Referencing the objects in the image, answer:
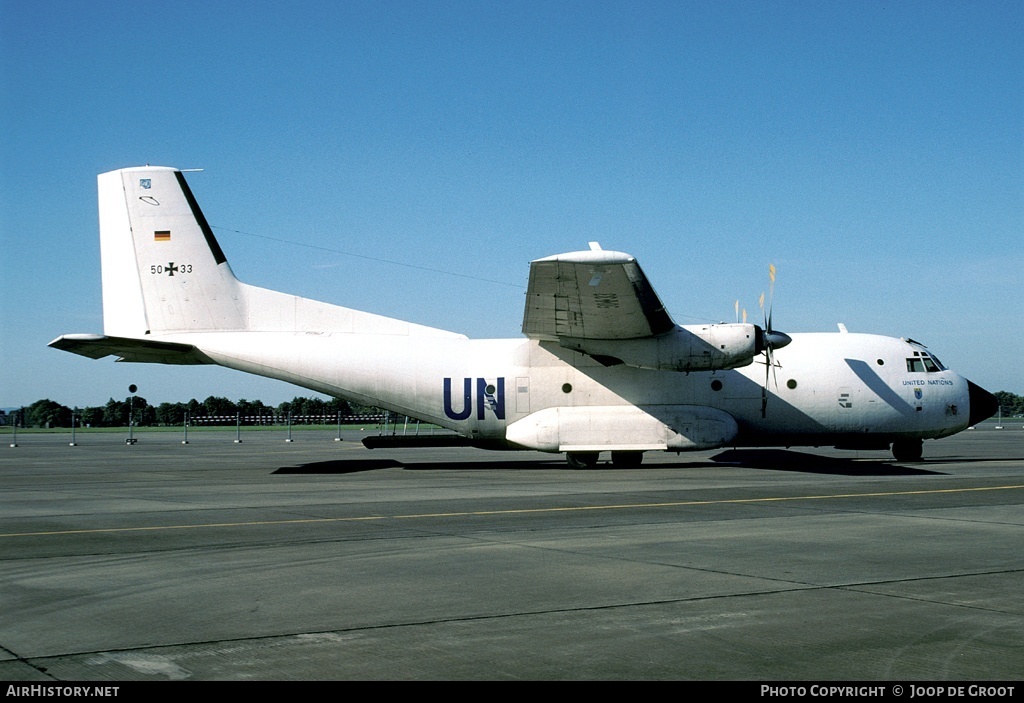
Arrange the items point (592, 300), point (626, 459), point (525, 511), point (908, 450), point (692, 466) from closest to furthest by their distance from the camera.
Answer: point (525, 511) → point (592, 300) → point (692, 466) → point (626, 459) → point (908, 450)

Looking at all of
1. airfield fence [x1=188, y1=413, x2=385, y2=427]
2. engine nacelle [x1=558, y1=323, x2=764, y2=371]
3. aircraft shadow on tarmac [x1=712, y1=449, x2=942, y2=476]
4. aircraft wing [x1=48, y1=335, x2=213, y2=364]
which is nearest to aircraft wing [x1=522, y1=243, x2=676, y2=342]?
engine nacelle [x1=558, y1=323, x2=764, y2=371]

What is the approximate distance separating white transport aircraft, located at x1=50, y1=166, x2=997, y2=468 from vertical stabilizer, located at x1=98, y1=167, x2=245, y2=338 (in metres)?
0.03

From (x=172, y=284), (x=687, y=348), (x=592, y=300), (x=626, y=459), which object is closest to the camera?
(x=592, y=300)

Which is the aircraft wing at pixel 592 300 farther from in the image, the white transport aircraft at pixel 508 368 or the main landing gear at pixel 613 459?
the main landing gear at pixel 613 459

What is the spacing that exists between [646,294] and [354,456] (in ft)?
50.5

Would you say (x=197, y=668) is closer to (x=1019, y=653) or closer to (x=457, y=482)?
(x=1019, y=653)

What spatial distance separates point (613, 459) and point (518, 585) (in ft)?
60.6

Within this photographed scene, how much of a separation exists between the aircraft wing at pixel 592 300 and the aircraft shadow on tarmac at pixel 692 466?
12.5ft

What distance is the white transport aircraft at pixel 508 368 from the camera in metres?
24.9

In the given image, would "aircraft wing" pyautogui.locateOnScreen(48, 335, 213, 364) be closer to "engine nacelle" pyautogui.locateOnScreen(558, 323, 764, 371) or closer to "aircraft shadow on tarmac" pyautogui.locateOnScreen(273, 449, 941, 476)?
"aircraft shadow on tarmac" pyautogui.locateOnScreen(273, 449, 941, 476)

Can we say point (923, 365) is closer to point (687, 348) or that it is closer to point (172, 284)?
point (687, 348)

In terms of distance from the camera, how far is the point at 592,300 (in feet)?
72.1

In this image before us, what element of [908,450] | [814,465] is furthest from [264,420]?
[908,450]

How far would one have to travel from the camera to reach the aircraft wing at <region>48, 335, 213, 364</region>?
22.9m
